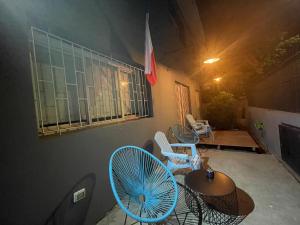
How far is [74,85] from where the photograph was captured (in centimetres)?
185

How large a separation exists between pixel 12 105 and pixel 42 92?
1.43 ft

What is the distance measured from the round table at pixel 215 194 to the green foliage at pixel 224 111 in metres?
6.02

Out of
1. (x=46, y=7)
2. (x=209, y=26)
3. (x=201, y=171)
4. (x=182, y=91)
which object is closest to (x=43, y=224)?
(x=201, y=171)

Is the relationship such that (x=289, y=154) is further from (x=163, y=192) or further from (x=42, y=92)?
(x=42, y=92)

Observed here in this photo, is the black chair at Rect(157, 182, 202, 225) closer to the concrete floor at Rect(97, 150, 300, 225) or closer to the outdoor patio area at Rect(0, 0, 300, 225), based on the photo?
the outdoor patio area at Rect(0, 0, 300, 225)

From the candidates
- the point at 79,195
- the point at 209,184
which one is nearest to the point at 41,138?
the point at 79,195

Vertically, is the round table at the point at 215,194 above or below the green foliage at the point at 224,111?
below

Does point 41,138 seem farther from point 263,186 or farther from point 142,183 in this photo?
point 263,186

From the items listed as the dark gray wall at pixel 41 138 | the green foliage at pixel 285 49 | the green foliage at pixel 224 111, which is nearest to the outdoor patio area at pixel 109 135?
the dark gray wall at pixel 41 138

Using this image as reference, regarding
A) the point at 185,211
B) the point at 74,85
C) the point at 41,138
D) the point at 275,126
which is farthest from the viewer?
the point at 275,126

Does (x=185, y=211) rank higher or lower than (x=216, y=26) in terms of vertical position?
lower

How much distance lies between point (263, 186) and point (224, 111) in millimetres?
5527

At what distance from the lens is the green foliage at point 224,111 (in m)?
7.52

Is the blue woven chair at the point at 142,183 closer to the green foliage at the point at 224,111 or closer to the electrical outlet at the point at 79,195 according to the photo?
the electrical outlet at the point at 79,195
